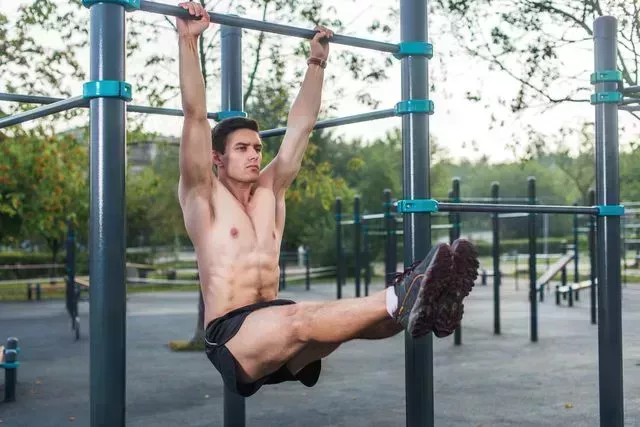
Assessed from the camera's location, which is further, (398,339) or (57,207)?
(57,207)

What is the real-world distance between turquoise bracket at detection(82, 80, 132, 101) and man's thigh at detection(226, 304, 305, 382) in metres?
0.91

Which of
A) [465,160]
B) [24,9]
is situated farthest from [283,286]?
[465,160]

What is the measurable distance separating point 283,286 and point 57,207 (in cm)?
631

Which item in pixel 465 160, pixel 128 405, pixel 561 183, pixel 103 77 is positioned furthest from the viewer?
pixel 465 160

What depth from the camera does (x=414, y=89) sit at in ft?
10.4

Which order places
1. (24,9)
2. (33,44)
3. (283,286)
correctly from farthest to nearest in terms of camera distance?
1. (283,286)
2. (33,44)
3. (24,9)

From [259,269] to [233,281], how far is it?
0.38 ft

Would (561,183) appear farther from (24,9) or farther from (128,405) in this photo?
(128,405)

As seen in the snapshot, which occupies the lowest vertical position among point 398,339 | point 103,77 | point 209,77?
point 398,339

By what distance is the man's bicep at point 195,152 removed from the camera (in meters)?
2.81

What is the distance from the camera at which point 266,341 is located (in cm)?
267

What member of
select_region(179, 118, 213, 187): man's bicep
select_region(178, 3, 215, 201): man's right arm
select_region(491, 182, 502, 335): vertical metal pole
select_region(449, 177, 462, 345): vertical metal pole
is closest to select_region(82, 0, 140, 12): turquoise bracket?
select_region(178, 3, 215, 201): man's right arm

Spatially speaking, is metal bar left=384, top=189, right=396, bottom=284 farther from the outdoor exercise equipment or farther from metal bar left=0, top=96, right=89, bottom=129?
metal bar left=0, top=96, right=89, bottom=129

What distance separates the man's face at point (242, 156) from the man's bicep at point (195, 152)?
13 cm
